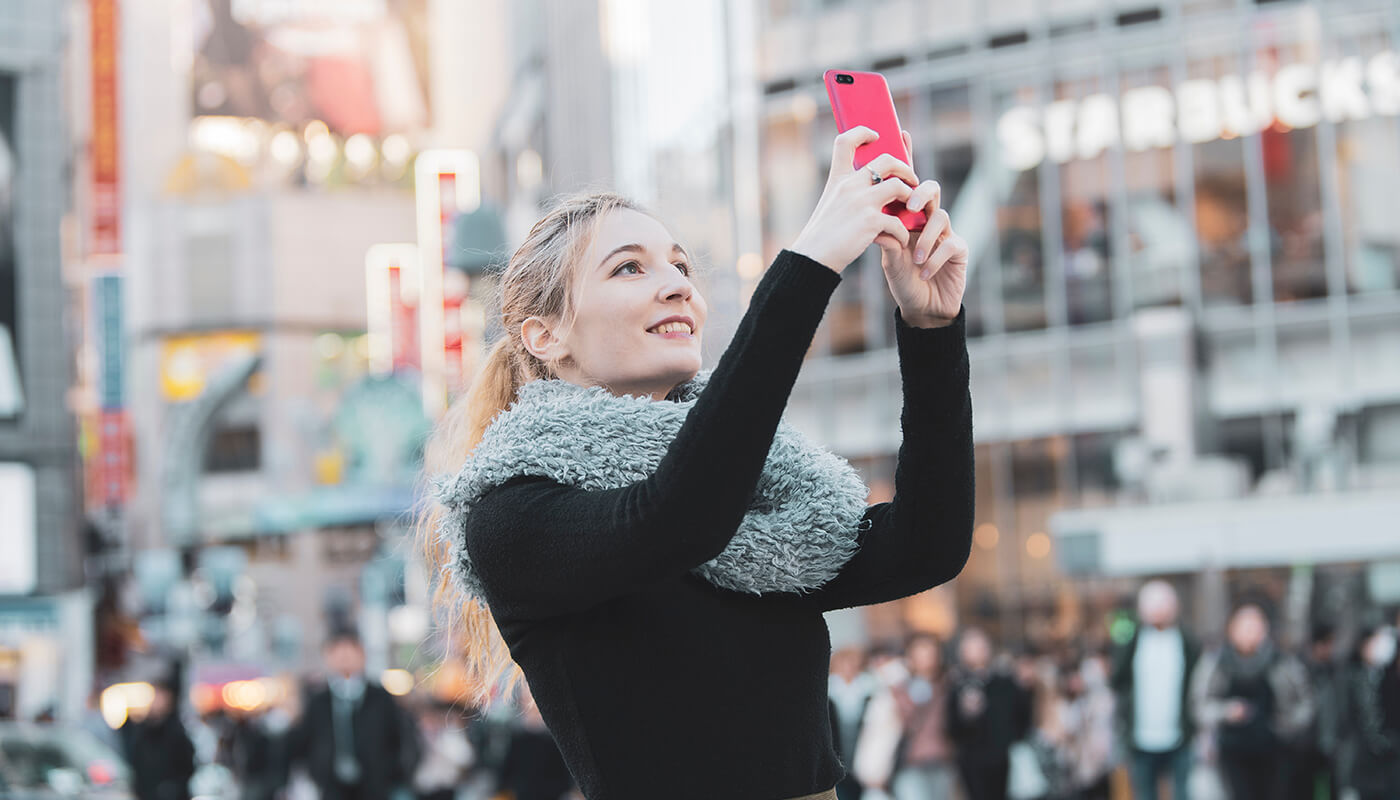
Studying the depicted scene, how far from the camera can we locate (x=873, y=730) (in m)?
11.6

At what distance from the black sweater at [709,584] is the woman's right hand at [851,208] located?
0.03 m

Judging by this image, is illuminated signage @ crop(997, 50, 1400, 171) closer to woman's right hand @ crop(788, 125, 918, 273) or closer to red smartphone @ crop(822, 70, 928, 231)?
red smartphone @ crop(822, 70, 928, 231)

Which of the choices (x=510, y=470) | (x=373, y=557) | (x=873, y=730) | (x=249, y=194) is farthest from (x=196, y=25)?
(x=510, y=470)

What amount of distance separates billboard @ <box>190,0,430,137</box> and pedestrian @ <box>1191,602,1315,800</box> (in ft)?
201

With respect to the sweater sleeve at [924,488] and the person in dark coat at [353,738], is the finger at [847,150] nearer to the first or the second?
the sweater sleeve at [924,488]

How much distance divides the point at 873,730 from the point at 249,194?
204 feet

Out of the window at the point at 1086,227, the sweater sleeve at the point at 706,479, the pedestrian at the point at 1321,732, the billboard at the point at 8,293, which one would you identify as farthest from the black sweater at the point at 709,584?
the billboard at the point at 8,293

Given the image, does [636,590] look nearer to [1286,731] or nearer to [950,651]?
[1286,731]

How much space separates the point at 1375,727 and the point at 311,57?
63.3 metres

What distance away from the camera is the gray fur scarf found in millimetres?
1993

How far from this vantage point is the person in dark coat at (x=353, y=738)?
10.9m

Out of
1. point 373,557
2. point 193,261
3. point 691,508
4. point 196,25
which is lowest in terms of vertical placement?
point 373,557

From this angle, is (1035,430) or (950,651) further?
(1035,430)

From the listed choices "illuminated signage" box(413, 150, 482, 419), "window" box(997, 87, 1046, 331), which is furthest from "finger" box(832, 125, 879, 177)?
"illuminated signage" box(413, 150, 482, 419)
